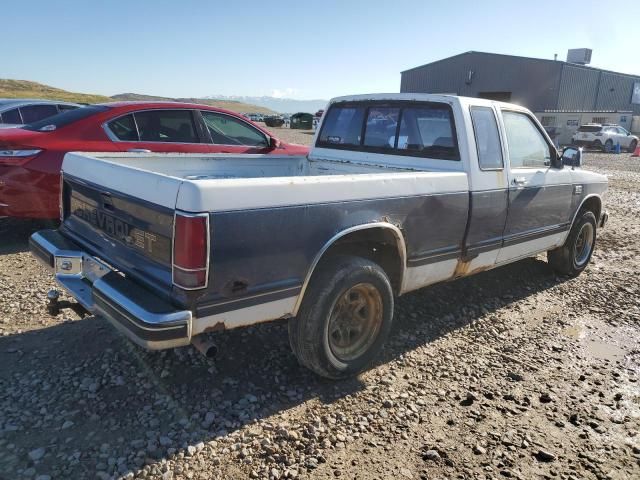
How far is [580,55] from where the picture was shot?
45312mm

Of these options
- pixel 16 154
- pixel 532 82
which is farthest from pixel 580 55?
pixel 16 154

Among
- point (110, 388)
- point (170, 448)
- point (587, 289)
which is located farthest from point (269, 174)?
point (587, 289)

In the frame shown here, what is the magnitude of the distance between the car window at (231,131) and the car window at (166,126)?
0.79 feet

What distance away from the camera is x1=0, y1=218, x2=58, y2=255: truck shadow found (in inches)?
218

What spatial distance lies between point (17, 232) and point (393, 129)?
4.77 meters

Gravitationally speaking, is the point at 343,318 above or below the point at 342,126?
below

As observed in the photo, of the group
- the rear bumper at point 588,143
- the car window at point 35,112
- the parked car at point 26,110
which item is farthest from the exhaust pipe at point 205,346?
the rear bumper at point 588,143

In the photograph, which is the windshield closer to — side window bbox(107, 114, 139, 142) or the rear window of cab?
side window bbox(107, 114, 139, 142)

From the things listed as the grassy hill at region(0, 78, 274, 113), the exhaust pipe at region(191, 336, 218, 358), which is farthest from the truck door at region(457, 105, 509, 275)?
the grassy hill at region(0, 78, 274, 113)

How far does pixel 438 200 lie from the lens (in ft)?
11.7

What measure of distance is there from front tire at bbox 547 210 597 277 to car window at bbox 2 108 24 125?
10.1m

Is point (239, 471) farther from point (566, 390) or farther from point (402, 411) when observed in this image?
point (566, 390)

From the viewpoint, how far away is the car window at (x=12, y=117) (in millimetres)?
9797

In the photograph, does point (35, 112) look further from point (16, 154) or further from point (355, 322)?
point (355, 322)
